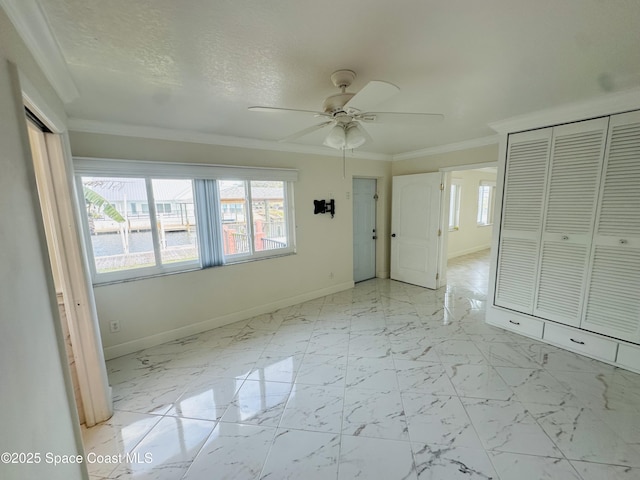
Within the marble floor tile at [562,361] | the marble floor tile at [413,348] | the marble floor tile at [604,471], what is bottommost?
the marble floor tile at [604,471]

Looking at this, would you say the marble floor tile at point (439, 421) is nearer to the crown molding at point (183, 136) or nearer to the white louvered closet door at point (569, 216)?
the white louvered closet door at point (569, 216)

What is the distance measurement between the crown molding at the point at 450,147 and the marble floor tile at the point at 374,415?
130 inches

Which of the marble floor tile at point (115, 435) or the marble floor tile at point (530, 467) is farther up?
the marble floor tile at point (530, 467)

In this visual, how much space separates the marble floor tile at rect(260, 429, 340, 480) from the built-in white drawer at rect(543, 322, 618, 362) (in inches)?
99.1

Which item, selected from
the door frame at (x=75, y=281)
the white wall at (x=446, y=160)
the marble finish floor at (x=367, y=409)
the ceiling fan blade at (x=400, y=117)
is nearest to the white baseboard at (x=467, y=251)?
the white wall at (x=446, y=160)

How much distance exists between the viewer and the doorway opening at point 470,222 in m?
5.90

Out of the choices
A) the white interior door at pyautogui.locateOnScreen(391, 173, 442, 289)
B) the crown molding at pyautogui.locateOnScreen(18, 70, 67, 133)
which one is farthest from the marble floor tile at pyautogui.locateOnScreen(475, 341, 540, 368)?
the crown molding at pyautogui.locateOnScreen(18, 70, 67, 133)

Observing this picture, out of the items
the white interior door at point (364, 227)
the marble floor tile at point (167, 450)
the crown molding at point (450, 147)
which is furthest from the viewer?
the white interior door at point (364, 227)

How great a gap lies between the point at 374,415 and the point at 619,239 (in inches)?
101

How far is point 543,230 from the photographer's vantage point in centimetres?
269

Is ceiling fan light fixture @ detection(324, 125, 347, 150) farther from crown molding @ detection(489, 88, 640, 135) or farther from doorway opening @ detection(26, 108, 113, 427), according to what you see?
crown molding @ detection(489, 88, 640, 135)

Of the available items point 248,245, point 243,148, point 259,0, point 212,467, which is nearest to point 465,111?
point 259,0

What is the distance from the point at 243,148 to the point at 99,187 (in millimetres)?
1537

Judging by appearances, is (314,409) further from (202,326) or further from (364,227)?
(364,227)
